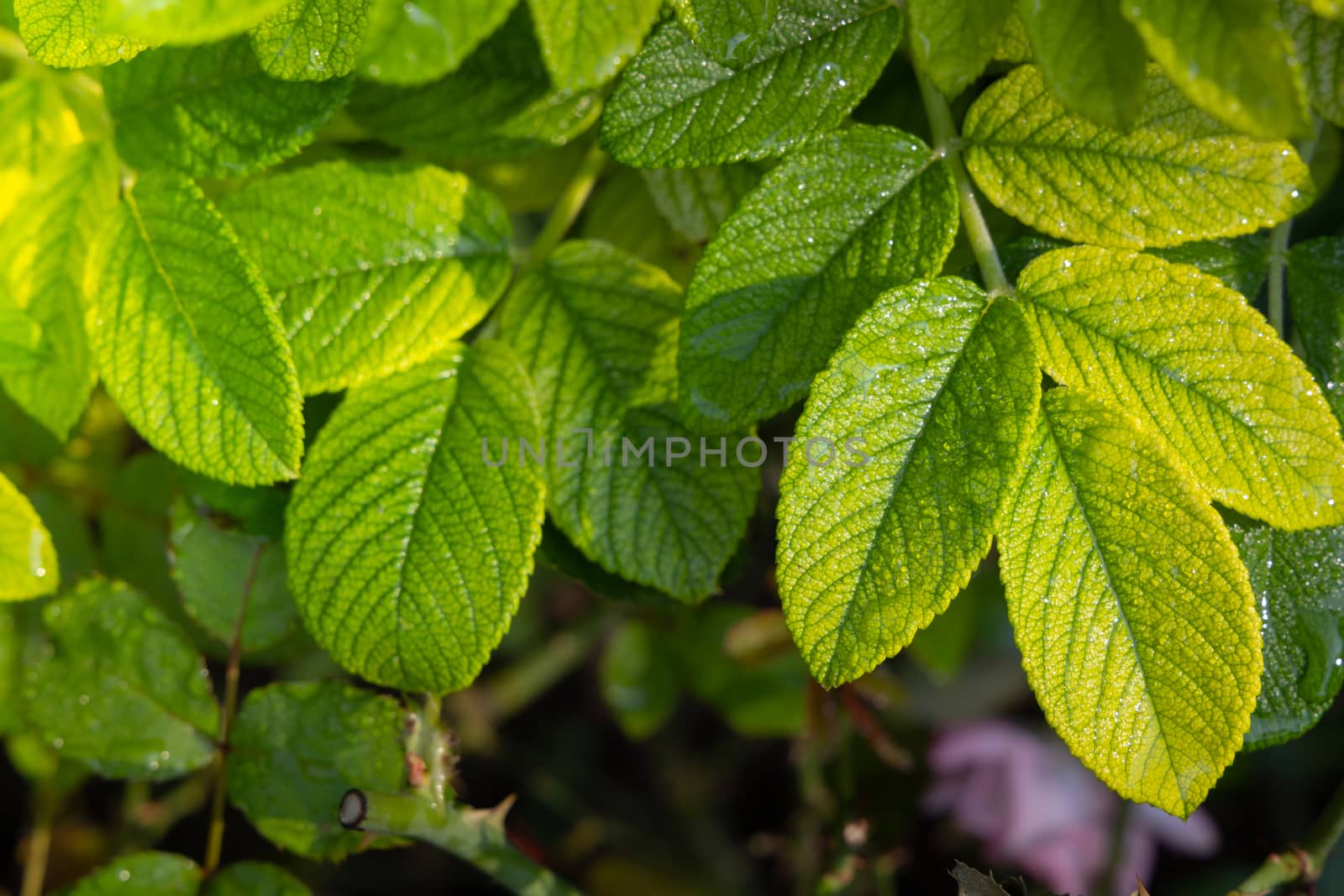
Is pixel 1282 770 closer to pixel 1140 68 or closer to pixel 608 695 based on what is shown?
pixel 608 695

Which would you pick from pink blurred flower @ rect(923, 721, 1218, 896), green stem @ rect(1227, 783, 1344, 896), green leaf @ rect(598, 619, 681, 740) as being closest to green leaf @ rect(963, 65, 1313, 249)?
green stem @ rect(1227, 783, 1344, 896)

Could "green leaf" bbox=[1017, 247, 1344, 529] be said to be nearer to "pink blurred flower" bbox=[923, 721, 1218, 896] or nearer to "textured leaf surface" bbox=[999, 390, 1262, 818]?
"textured leaf surface" bbox=[999, 390, 1262, 818]

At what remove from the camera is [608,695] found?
2.10 meters

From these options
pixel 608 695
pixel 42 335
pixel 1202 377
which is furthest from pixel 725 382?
pixel 608 695

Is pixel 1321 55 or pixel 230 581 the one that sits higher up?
pixel 1321 55

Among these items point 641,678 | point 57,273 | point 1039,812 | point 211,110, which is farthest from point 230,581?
point 1039,812

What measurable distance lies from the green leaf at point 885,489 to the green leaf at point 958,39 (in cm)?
19

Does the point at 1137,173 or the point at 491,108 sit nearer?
the point at 1137,173

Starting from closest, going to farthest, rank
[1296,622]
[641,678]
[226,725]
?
[1296,622], [226,725], [641,678]

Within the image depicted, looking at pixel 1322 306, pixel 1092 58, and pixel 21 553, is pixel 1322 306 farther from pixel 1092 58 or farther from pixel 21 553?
pixel 21 553

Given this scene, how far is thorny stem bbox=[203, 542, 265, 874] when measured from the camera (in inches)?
51.3

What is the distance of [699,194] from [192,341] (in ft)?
1.83

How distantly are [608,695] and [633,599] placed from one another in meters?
0.91

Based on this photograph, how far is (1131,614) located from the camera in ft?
A: 2.78
